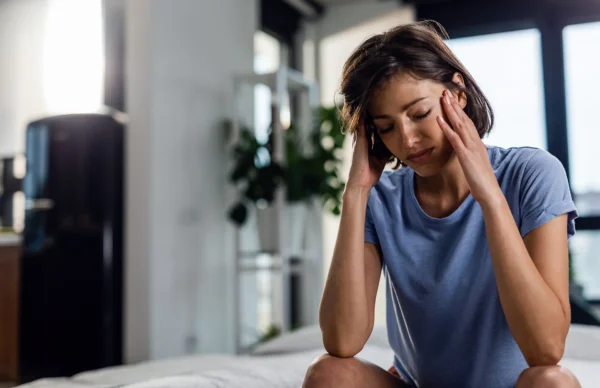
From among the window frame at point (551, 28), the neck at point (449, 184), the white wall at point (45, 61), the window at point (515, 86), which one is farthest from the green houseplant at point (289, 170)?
the neck at point (449, 184)

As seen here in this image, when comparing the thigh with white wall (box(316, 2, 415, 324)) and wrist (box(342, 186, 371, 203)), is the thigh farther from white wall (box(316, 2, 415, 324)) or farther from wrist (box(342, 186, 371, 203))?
white wall (box(316, 2, 415, 324))

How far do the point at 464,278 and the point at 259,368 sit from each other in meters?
0.58

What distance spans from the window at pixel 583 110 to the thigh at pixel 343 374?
12.0ft

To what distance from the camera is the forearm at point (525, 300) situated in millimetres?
952

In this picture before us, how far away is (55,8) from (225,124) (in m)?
1.23

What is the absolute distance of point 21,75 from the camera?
4035mm

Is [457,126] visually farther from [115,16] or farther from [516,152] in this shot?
[115,16]

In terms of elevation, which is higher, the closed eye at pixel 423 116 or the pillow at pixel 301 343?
the closed eye at pixel 423 116

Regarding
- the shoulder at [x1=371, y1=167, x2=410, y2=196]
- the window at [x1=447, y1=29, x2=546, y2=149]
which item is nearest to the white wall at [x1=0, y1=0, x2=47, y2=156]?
the window at [x1=447, y1=29, x2=546, y2=149]

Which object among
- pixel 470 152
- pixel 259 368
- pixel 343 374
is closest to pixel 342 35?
pixel 259 368

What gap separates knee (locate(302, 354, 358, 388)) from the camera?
1.04m

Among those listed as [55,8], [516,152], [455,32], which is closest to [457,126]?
[516,152]

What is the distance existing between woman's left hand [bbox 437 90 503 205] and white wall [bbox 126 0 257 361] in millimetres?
2220

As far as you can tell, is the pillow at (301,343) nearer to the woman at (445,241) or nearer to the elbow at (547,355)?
the woman at (445,241)
